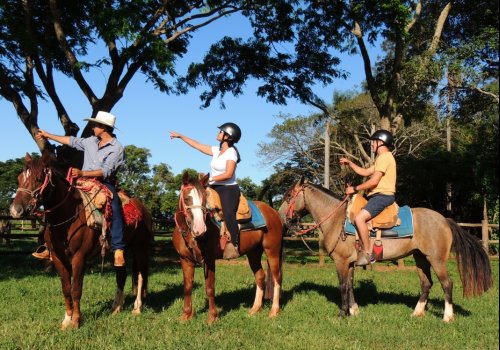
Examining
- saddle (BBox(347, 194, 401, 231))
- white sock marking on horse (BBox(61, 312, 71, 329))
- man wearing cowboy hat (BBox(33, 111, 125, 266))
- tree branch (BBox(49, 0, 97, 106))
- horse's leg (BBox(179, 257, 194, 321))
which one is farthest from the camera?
tree branch (BBox(49, 0, 97, 106))

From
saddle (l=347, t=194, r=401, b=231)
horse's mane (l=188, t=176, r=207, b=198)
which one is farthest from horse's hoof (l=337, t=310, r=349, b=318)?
horse's mane (l=188, t=176, r=207, b=198)

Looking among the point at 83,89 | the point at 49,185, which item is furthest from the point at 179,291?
the point at 83,89

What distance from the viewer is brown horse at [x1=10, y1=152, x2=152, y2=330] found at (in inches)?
224

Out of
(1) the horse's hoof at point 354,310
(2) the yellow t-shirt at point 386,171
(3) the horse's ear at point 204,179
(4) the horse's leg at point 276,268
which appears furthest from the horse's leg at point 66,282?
(2) the yellow t-shirt at point 386,171

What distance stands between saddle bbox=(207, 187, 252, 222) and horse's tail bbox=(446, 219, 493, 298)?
3.45 metres

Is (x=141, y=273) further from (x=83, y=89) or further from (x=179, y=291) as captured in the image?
(x=83, y=89)

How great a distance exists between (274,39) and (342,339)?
44.4 ft

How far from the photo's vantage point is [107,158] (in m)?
6.76

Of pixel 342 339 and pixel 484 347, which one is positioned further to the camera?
pixel 342 339

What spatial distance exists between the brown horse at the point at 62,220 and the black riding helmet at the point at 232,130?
7.93 feet

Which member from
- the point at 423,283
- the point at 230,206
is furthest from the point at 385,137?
the point at 423,283

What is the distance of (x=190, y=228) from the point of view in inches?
259

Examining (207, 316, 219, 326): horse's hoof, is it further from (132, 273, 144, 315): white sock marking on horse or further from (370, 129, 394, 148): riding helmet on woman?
(370, 129, 394, 148): riding helmet on woman

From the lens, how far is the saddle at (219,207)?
6848 mm
